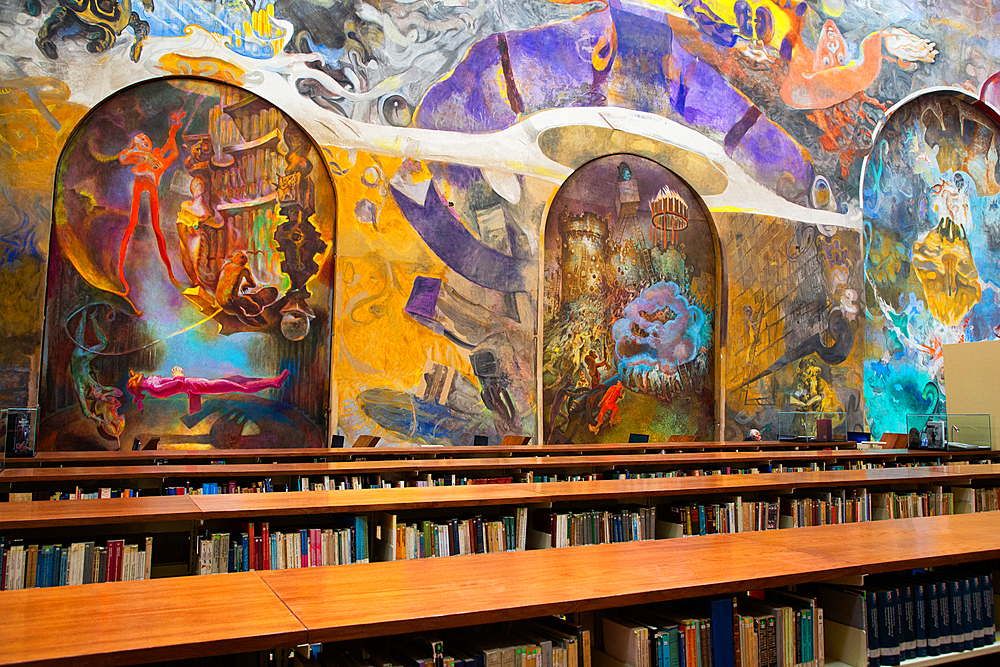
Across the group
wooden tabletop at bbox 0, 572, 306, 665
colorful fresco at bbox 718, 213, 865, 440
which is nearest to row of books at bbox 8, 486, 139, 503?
wooden tabletop at bbox 0, 572, 306, 665

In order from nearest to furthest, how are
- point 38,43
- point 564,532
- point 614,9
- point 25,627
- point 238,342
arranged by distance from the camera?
1. point 25,627
2. point 564,532
3. point 38,43
4. point 238,342
5. point 614,9

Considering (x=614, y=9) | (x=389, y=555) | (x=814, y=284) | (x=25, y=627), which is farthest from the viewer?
(x=814, y=284)

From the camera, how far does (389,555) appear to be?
4.52 m

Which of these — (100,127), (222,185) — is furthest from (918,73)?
(100,127)

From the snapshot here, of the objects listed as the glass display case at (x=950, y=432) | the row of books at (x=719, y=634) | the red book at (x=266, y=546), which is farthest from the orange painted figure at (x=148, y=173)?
the glass display case at (x=950, y=432)

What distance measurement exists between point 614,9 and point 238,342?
8.94m

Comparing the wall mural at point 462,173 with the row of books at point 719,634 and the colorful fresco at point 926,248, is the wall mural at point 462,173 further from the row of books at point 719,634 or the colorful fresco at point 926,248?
the row of books at point 719,634

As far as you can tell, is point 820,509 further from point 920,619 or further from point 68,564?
point 68,564

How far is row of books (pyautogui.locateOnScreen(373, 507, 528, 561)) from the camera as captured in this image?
449 cm

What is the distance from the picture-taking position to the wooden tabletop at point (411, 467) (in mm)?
5223

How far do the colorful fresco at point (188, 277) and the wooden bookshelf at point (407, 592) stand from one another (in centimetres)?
839

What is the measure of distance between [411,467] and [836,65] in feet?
47.7

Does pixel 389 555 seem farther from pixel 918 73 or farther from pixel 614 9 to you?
pixel 918 73

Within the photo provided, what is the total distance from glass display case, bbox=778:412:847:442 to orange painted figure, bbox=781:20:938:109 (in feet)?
20.8
